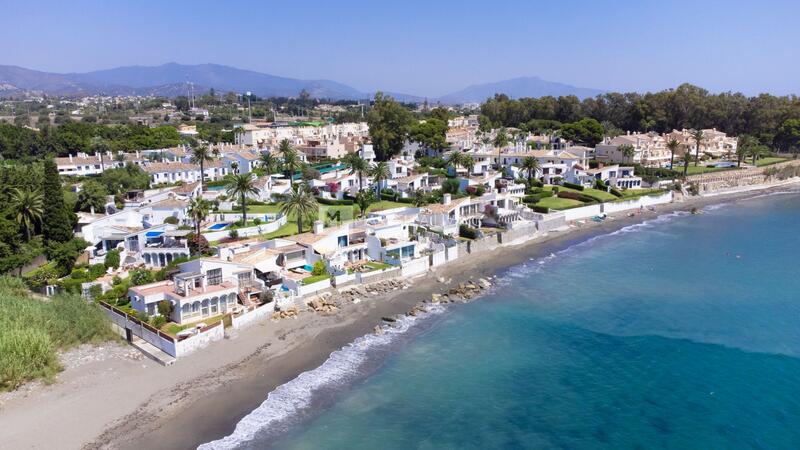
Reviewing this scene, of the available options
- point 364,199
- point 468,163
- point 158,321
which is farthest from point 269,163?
point 158,321

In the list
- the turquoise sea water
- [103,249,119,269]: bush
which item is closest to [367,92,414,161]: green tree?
the turquoise sea water

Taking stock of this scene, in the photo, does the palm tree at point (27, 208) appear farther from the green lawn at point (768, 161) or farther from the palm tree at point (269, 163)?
the green lawn at point (768, 161)

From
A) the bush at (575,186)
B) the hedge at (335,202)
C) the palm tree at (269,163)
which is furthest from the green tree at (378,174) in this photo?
the bush at (575,186)

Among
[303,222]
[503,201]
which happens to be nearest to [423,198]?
[503,201]

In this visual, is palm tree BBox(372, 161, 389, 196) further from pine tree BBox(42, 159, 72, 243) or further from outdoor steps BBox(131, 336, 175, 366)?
outdoor steps BBox(131, 336, 175, 366)

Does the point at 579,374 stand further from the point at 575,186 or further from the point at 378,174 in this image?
the point at 575,186
